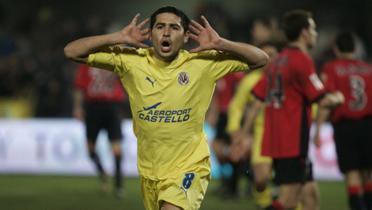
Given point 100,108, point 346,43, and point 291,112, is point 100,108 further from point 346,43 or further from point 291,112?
point 291,112

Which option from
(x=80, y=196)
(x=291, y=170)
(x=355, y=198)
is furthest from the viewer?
(x=80, y=196)

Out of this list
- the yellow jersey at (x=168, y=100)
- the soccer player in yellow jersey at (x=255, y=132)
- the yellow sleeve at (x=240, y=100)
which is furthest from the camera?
the yellow sleeve at (x=240, y=100)

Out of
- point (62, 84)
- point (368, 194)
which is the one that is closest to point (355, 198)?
point (368, 194)

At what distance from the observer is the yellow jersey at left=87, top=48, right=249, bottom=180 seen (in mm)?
6922

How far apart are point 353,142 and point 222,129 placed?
3.86 metres

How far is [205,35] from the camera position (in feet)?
22.6

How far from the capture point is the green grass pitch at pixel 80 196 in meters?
11.7

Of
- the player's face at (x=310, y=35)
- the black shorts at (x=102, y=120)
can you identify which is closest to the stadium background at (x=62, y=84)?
the black shorts at (x=102, y=120)

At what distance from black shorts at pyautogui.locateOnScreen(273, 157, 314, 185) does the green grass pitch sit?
3.23 meters

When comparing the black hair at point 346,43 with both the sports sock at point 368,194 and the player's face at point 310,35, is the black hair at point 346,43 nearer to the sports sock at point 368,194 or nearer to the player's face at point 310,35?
the sports sock at point 368,194

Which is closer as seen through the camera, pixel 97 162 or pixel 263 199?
pixel 263 199

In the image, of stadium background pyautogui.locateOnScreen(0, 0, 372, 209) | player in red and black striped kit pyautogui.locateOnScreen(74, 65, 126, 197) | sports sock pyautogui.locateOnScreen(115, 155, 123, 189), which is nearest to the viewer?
sports sock pyautogui.locateOnScreen(115, 155, 123, 189)

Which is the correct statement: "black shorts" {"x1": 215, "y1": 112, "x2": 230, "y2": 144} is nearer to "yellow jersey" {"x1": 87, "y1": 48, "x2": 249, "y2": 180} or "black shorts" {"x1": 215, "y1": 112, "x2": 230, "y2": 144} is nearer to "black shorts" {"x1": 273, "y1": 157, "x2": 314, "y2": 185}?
"black shorts" {"x1": 273, "y1": 157, "x2": 314, "y2": 185}

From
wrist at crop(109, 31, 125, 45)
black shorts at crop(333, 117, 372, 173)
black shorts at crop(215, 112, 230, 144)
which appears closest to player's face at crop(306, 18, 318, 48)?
black shorts at crop(333, 117, 372, 173)
